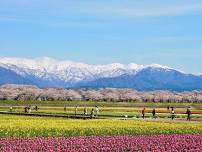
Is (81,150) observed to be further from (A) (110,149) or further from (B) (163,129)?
(B) (163,129)

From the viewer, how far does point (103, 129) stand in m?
52.3

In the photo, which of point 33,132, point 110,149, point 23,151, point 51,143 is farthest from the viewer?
point 33,132

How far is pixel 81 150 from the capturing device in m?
31.1

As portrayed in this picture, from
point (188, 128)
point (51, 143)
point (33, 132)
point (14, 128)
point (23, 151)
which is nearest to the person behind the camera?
point (23, 151)

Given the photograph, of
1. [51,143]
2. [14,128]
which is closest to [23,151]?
[51,143]

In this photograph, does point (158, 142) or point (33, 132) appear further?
point (33, 132)

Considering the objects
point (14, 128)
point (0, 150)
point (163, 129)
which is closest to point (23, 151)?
point (0, 150)

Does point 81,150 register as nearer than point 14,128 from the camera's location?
Yes

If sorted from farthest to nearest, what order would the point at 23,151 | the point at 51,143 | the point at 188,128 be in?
the point at 188,128
the point at 51,143
the point at 23,151

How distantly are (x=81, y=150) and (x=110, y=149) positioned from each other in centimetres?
252

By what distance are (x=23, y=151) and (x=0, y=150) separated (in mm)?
1808

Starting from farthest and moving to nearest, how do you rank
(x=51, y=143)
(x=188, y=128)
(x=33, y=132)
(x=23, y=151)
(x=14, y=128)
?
(x=188, y=128) < (x=14, y=128) < (x=33, y=132) < (x=51, y=143) < (x=23, y=151)

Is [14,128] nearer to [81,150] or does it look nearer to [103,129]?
[103,129]

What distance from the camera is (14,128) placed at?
169 ft
